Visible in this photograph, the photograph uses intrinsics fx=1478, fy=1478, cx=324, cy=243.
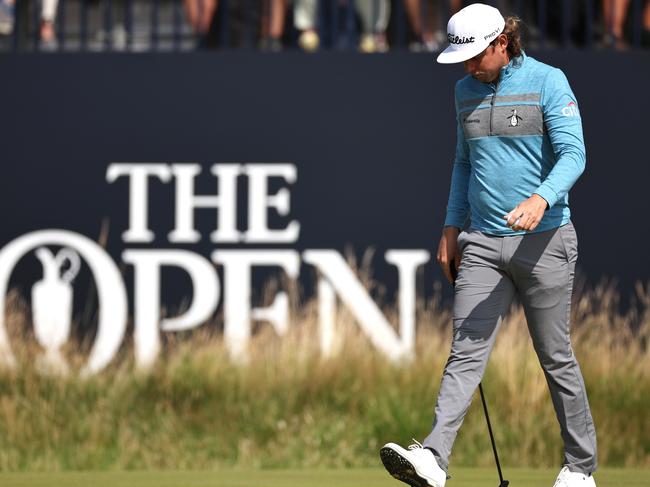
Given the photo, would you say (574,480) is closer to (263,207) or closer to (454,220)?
(454,220)

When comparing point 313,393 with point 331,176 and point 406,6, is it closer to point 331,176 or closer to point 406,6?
point 331,176

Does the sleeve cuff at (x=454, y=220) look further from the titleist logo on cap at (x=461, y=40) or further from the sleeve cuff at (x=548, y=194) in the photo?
the titleist logo on cap at (x=461, y=40)

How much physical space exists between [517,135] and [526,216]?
1.59 feet

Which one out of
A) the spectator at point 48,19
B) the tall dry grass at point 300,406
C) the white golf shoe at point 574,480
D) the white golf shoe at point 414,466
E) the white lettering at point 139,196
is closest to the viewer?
the white golf shoe at point 414,466

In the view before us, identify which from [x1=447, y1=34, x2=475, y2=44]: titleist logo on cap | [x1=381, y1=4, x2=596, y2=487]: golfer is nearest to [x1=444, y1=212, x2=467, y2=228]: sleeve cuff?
[x1=381, y1=4, x2=596, y2=487]: golfer

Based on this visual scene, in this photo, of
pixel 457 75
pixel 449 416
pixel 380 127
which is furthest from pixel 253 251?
pixel 449 416

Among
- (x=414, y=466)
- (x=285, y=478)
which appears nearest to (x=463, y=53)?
(x=414, y=466)

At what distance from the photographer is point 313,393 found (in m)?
9.15

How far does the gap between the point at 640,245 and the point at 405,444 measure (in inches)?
101

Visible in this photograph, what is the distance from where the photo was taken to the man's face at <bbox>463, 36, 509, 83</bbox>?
5.60 metres

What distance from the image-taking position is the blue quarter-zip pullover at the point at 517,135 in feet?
18.3

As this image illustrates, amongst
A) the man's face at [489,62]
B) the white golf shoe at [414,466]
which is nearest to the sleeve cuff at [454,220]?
the man's face at [489,62]

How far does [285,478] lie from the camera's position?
24.4 ft

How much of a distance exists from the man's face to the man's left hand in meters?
0.60
